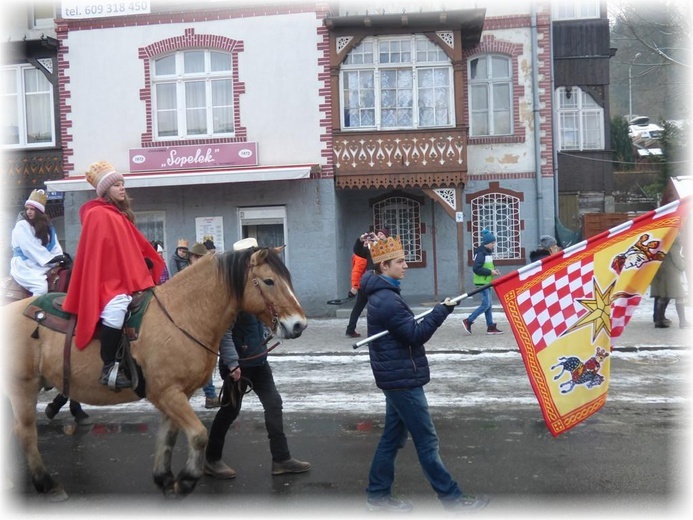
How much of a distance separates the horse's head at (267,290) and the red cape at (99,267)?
0.76m

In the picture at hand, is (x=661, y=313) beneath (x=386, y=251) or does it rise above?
beneath

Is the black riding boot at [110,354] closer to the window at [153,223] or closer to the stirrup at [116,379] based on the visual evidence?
the stirrup at [116,379]

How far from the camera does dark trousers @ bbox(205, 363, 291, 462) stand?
6.57 metres

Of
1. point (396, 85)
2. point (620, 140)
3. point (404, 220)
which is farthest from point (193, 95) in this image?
point (620, 140)

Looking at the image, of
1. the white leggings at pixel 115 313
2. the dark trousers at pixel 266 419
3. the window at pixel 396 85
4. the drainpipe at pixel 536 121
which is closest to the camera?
the white leggings at pixel 115 313

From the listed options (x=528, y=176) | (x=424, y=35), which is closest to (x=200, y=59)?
(x=424, y=35)

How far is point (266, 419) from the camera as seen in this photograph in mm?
6668

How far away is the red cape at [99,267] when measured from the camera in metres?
5.77

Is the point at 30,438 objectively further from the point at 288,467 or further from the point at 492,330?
the point at 492,330

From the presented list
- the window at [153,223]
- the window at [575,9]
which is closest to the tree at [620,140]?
the window at [575,9]

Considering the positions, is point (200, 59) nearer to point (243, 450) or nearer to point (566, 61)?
point (566, 61)

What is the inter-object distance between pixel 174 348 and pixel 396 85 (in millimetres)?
15057

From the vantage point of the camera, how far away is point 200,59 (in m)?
19.8

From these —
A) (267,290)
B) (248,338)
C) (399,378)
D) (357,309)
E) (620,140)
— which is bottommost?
(357,309)
